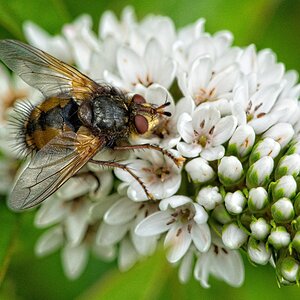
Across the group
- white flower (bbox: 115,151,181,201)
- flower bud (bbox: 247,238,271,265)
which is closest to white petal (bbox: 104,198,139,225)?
white flower (bbox: 115,151,181,201)

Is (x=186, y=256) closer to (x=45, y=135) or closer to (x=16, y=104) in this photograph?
(x=45, y=135)

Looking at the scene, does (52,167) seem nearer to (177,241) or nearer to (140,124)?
(140,124)

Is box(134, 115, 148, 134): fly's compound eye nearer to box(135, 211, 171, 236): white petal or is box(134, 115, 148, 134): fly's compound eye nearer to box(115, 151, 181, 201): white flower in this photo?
box(115, 151, 181, 201): white flower

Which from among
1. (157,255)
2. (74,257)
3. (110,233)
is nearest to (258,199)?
(110,233)

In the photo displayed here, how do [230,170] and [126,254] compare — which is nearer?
[230,170]

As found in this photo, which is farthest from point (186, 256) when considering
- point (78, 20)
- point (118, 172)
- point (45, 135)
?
point (78, 20)

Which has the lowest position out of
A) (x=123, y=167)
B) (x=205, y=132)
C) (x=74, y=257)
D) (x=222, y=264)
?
(x=74, y=257)
